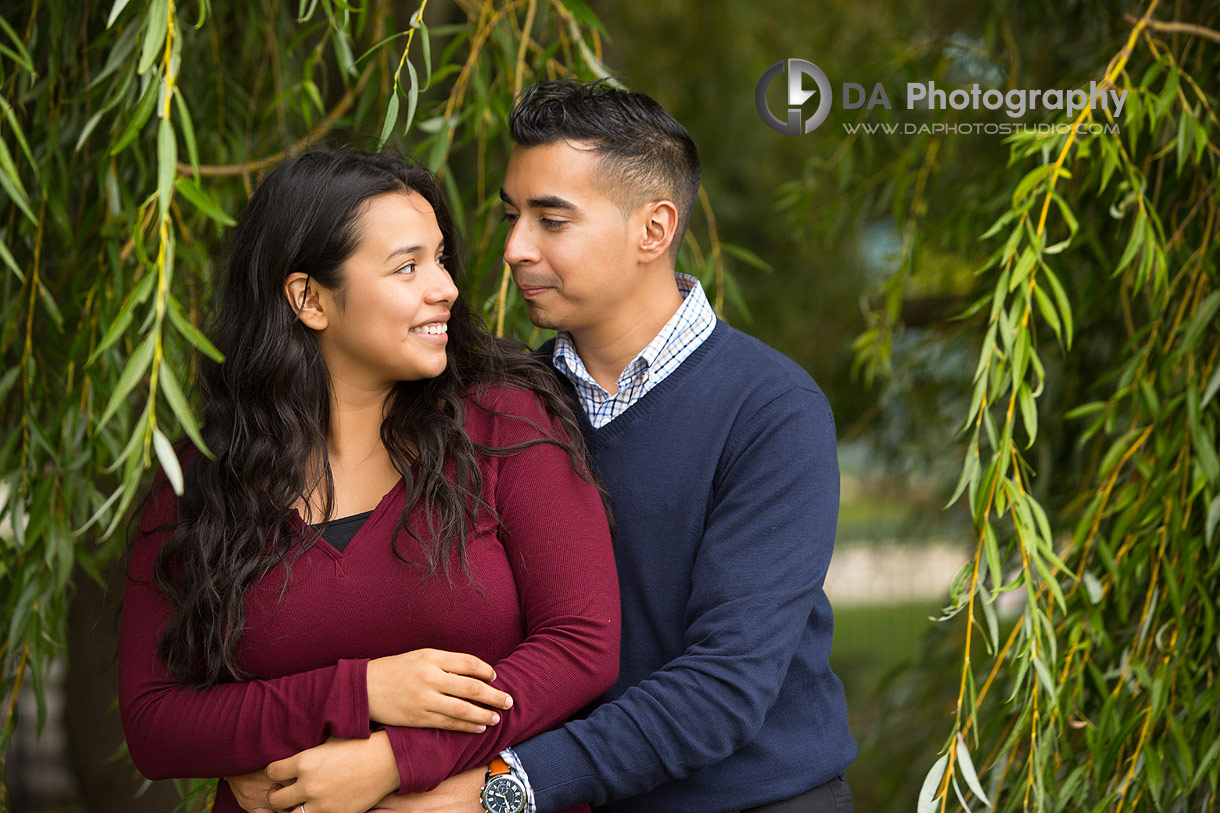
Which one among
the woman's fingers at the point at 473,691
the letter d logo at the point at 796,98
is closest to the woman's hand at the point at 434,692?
the woman's fingers at the point at 473,691

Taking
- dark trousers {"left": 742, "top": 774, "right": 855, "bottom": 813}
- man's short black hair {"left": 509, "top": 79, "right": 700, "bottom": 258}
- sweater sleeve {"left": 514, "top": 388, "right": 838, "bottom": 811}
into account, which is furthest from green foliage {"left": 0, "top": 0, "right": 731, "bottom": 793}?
dark trousers {"left": 742, "top": 774, "right": 855, "bottom": 813}

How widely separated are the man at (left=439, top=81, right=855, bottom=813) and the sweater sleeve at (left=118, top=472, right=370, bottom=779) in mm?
164

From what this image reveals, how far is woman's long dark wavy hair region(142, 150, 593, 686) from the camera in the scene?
1343mm

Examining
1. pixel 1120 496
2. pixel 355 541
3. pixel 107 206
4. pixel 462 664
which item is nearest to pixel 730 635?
pixel 462 664

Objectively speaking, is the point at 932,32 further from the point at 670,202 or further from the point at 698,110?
the point at 670,202

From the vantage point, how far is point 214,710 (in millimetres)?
1294

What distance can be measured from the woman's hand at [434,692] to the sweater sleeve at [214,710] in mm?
21

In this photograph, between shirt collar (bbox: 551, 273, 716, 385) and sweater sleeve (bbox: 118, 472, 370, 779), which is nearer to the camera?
sweater sleeve (bbox: 118, 472, 370, 779)

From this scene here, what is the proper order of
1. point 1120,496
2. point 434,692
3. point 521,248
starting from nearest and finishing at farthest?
point 434,692 → point 521,248 → point 1120,496

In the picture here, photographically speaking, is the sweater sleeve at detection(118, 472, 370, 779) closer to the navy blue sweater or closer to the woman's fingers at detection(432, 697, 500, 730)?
the woman's fingers at detection(432, 697, 500, 730)

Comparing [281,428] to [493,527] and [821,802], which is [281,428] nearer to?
[493,527]

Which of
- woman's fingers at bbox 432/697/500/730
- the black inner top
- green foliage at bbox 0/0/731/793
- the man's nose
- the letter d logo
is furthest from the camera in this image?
the letter d logo

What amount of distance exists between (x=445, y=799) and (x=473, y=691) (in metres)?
0.14

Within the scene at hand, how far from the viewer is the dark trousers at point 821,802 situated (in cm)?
144
